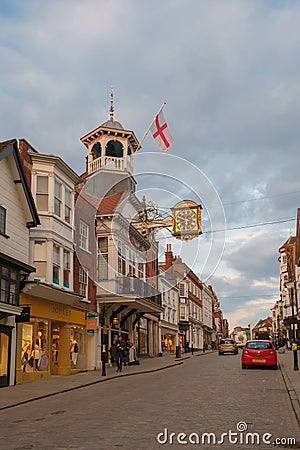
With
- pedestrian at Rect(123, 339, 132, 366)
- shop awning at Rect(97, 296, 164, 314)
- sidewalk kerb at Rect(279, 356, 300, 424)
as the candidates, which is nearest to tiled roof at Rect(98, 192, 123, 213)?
shop awning at Rect(97, 296, 164, 314)

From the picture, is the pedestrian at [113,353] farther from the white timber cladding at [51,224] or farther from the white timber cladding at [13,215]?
the white timber cladding at [13,215]

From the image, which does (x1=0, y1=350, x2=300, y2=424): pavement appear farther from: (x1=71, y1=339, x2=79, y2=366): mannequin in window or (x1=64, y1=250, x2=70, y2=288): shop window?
(x1=64, y1=250, x2=70, y2=288): shop window

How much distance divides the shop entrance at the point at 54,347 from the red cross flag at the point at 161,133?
10041 mm

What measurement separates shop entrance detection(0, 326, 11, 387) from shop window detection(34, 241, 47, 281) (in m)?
3.64

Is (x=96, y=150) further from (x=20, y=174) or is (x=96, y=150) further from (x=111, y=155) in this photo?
(x=20, y=174)

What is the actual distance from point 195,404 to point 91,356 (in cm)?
1738

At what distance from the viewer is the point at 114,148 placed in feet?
132

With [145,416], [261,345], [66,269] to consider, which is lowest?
[145,416]

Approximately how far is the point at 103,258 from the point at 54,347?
751cm

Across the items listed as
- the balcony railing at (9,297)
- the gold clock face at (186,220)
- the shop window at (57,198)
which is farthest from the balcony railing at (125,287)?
the gold clock face at (186,220)

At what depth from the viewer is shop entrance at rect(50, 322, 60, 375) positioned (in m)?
27.4

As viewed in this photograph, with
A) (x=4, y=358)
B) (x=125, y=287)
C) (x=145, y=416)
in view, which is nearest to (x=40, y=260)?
(x=4, y=358)

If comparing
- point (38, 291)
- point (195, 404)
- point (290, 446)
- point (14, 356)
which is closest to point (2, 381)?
point (14, 356)

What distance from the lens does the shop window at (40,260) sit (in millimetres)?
25266
